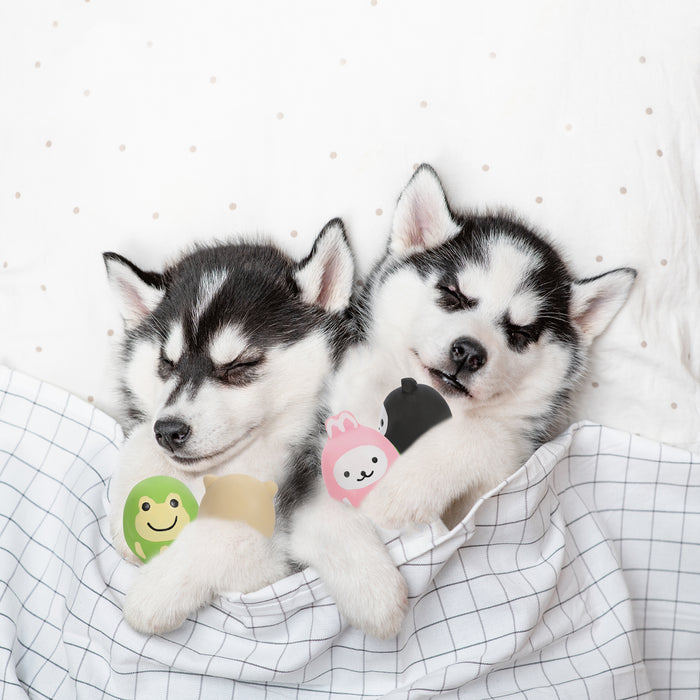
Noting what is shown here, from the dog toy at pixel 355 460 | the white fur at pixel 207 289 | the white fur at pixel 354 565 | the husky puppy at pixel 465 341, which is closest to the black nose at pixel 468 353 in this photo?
the husky puppy at pixel 465 341

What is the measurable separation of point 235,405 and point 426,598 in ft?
1.38

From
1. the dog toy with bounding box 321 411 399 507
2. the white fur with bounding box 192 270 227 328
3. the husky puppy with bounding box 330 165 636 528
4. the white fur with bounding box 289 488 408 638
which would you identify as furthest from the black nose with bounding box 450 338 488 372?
the white fur with bounding box 192 270 227 328

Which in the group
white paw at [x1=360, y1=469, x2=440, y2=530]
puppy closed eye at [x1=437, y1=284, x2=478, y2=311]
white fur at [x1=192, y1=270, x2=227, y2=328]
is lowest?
white paw at [x1=360, y1=469, x2=440, y2=530]

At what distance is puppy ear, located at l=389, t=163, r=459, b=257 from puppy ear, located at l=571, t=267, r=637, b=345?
23 cm

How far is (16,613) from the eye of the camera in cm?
123

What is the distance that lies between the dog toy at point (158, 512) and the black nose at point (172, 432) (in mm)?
65

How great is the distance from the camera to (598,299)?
115cm

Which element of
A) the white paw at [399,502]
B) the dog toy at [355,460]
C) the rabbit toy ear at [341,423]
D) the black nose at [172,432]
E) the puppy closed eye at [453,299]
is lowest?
the white paw at [399,502]

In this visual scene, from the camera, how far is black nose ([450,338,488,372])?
1.00 m

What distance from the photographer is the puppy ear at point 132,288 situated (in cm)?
116

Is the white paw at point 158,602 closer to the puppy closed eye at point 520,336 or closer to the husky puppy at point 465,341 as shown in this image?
the husky puppy at point 465,341

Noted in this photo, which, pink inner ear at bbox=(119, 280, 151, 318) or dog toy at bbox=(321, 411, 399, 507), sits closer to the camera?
dog toy at bbox=(321, 411, 399, 507)

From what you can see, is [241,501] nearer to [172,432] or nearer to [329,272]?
[172,432]

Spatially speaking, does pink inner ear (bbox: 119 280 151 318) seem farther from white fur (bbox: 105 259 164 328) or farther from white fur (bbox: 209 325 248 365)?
white fur (bbox: 209 325 248 365)
